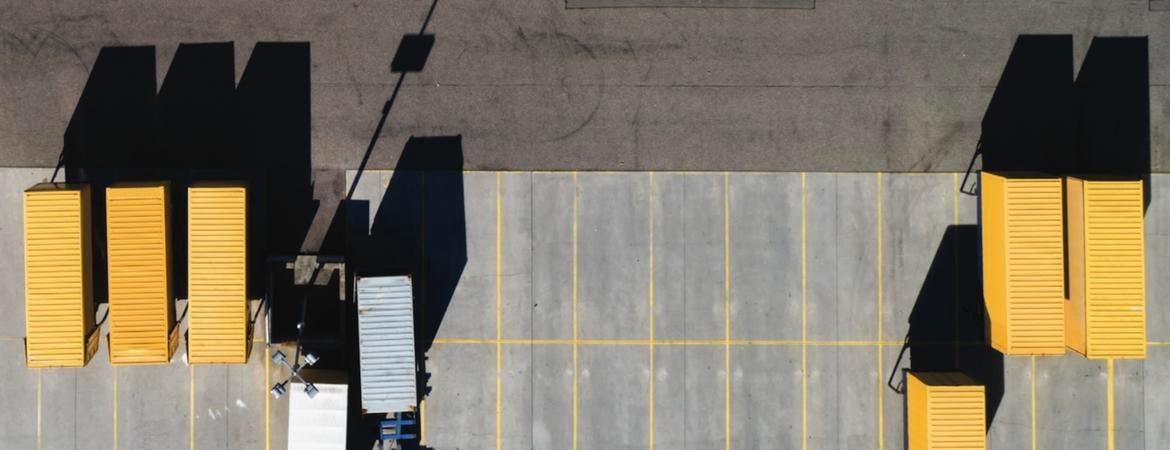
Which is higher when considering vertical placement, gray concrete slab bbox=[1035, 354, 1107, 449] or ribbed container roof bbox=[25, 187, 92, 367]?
ribbed container roof bbox=[25, 187, 92, 367]

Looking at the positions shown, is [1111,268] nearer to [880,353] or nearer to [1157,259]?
[1157,259]

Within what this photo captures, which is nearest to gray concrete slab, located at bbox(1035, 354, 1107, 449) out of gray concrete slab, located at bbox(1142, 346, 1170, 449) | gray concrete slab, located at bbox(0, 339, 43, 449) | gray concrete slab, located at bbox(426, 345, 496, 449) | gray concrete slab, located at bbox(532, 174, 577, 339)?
gray concrete slab, located at bbox(1142, 346, 1170, 449)

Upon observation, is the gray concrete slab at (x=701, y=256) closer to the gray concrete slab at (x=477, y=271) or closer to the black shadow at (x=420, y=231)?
the gray concrete slab at (x=477, y=271)

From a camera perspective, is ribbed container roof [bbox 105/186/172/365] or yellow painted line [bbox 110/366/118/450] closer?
ribbed container roof [bbox 105/186/172/365]

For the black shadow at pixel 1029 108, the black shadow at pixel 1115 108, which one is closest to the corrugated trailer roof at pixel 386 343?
the black shadow at pixel 1029 108

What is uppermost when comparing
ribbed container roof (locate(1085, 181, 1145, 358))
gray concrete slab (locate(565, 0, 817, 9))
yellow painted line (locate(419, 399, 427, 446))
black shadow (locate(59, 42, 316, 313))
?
gray concrete slab (locate(565, 0, 817, 9))

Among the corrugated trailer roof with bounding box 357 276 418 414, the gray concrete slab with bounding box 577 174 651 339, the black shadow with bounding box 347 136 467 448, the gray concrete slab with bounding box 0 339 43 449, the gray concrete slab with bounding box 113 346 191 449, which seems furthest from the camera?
the gray concrete slab with bounding box 577 174 651 339

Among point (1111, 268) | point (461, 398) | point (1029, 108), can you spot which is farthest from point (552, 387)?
point (1029, 108)

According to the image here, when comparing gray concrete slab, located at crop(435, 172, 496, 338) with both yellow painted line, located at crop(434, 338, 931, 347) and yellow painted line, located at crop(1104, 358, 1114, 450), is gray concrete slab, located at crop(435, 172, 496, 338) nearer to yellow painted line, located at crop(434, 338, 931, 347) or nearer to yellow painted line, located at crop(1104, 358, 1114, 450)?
yellow painted line, located at crop(434, 338, 931, 347)

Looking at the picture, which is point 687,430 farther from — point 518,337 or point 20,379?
point 20,379
